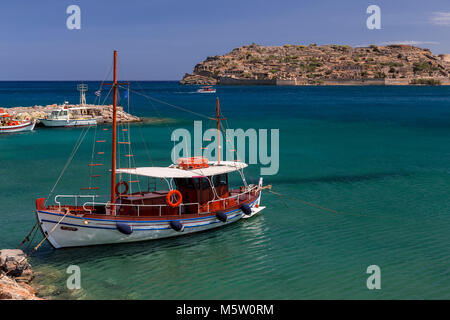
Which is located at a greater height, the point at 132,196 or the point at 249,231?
the point at 132,196

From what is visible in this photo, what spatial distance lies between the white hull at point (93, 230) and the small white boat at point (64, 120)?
51867 millimetres

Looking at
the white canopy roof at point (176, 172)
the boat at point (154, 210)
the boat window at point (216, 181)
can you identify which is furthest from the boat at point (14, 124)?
the boat window at point (216, 181)

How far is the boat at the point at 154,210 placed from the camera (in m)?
20.9

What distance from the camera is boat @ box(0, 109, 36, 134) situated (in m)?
63.8

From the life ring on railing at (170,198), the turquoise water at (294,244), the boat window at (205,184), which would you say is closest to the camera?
the turquoise water at (294,244)

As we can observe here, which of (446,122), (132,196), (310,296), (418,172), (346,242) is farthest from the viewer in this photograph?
(446,122)

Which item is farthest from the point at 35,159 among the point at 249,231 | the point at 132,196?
the point at 249,231

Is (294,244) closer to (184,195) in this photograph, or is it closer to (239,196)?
(239,196)

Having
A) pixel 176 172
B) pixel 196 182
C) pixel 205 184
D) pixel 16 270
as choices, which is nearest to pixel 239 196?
pixel 205 184

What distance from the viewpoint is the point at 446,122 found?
8156cm

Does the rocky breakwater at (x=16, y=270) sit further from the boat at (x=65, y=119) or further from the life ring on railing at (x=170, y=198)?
the boat at (x=65, y=119)

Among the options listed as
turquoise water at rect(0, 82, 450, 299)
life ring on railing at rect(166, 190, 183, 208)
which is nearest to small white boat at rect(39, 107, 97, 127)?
turquoise water at rect(0, 82, 450, 299)
